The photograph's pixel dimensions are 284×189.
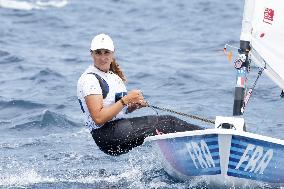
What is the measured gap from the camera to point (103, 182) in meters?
8.11

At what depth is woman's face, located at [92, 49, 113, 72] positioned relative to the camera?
773 cm

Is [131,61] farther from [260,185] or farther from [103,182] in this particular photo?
[260,185]

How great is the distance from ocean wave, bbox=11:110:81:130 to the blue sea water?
15 mm

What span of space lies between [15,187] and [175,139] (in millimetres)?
→ 1938

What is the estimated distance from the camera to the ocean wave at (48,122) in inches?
431

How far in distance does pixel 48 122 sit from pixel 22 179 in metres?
2.90

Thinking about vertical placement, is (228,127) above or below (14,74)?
above

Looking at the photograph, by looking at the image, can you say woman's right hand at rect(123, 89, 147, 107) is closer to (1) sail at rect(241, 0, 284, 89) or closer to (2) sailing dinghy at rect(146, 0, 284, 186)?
(2) sailing dinghy at rect(146, 0, 284, 186)

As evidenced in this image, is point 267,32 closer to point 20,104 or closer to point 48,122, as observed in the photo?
point 48,122

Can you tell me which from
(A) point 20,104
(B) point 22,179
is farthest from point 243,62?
(A) point 20,104

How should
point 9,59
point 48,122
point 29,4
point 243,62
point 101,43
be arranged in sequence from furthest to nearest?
point 29,4, point 9,59, point 48,122, point 243,62, point 101,43

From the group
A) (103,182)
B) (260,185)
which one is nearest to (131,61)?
(103,182)

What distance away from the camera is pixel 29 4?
2652 centimetres

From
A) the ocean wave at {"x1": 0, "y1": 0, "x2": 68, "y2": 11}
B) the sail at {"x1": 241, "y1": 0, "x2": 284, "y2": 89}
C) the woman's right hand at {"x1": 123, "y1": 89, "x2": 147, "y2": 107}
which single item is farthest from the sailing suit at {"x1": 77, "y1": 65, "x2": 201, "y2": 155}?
the ocean wave at {"x1": 0, "y1": 0, "x2": 68, "y2": 11}
